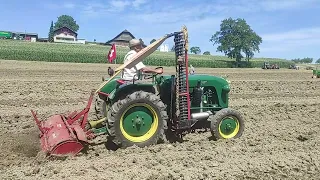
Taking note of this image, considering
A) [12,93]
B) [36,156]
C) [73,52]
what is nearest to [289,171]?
[36,156]

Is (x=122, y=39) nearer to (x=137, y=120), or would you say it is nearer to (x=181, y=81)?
(x=181, y=81)

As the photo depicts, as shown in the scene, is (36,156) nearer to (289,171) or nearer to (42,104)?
(289,171)

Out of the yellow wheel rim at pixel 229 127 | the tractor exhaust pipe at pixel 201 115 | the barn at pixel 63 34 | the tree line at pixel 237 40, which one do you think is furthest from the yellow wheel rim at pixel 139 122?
the barn at pixel 63 34

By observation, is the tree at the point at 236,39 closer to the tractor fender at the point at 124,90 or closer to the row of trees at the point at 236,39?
the row of trees at the point at 236,39

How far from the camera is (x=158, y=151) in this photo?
528cm

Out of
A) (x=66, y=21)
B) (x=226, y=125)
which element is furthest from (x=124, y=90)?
(x=66, y=21)

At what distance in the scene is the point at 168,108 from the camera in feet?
19.6

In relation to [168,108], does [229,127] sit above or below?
below

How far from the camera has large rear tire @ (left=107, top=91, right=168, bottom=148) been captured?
529 cm

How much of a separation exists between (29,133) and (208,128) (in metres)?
3.25

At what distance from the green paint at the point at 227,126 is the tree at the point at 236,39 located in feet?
202

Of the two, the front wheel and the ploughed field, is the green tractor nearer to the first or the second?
the front wheel

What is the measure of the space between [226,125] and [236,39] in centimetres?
6417

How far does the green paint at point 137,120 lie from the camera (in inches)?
214
